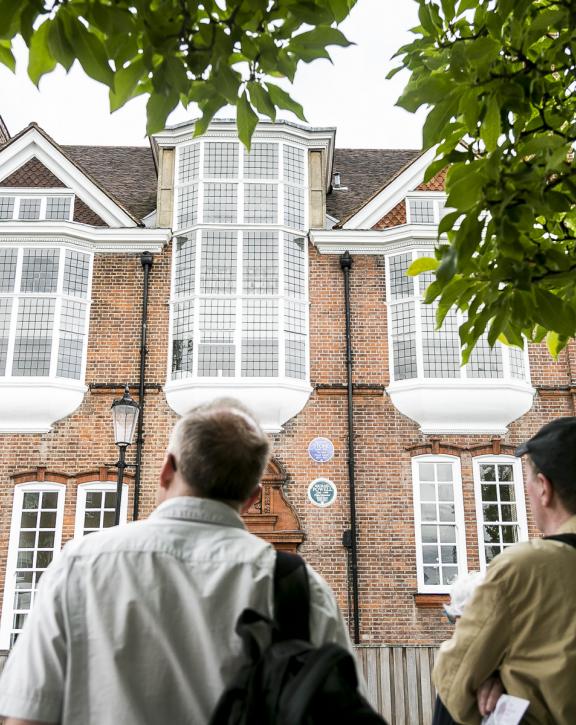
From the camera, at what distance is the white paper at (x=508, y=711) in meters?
2.04

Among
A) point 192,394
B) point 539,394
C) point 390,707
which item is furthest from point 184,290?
point 390,707

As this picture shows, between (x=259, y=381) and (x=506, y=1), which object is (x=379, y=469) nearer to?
(x=259, y=381)

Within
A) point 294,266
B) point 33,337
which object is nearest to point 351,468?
point 294,266

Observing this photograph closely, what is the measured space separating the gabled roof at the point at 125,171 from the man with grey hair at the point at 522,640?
590 inches

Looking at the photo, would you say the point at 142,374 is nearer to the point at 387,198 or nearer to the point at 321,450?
the point at 321,450

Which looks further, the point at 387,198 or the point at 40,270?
the point at 387,198

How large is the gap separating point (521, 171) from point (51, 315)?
12.6 m

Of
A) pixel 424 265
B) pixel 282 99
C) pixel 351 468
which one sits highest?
pixel 282 99

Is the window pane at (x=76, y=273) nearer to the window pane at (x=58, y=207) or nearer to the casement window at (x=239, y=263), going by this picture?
Result: the window pane at (x=58, y=207)

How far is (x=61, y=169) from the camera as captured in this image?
15336mm

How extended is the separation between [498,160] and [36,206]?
46.9 feet

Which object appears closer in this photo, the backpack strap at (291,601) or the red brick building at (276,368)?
the backpack strap at (291,601)

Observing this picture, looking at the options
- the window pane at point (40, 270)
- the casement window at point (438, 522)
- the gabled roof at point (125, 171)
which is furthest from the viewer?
the gabled roof at point (125, 171)

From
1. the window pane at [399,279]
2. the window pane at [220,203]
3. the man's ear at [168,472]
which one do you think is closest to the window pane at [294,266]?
the window pane at [220,203]
